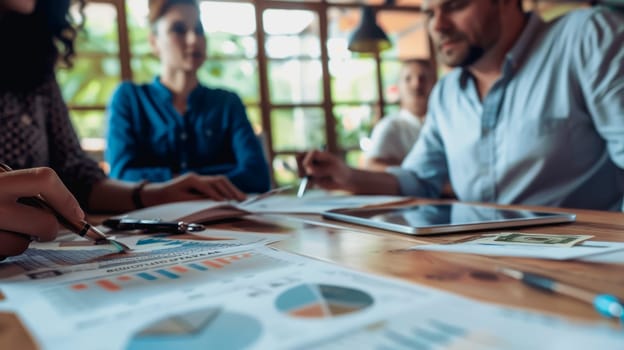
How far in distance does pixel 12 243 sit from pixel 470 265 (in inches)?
18.0

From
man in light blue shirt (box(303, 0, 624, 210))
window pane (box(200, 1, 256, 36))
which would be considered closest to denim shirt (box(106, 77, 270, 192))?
man in light blue shirt (box(303, 0, 624, 210))

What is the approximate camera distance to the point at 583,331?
0.24 metres

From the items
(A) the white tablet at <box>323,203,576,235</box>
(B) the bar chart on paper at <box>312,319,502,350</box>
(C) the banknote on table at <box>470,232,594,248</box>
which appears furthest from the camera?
(A) the white tablet at <box>323,203,576,235</box>

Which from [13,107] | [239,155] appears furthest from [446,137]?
[13,107]

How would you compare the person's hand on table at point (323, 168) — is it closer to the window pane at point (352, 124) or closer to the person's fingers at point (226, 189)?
the person's fingers at point (226, 189)

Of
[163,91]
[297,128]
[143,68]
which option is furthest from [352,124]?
[163,91]

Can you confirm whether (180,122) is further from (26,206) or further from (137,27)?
(137,27)

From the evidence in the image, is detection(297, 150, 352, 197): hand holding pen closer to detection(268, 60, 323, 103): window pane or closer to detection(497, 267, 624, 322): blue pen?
detection(497, 267, 624, 322): blue pen

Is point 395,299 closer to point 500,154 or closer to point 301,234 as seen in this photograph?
point 301,234

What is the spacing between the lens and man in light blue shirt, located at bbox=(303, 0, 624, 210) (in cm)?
107

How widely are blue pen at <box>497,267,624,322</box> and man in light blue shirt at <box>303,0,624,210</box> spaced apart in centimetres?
81

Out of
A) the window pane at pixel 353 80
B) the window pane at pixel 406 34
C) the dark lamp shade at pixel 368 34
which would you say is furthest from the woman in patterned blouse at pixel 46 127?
the window pane at pixel 406 34

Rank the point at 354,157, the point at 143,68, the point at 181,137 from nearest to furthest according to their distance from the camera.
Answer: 1. the point at 181,137
2. the point at 143,68
3. the point at 354,157

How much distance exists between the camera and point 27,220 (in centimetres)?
52
